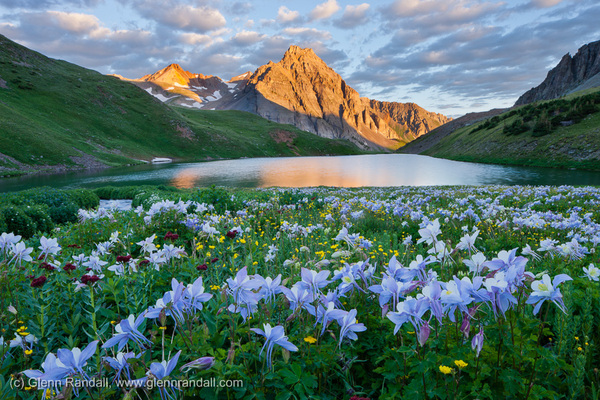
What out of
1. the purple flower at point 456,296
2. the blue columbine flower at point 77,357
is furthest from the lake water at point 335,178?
the blue columbine flower at point 77,357

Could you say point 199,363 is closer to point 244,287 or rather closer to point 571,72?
point 244,287

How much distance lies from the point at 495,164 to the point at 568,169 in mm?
18647

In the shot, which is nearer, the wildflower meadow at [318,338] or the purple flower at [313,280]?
the wildflower meadow at [318,338]

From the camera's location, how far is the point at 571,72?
152 meters

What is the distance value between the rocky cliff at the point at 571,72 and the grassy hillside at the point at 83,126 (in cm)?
13848

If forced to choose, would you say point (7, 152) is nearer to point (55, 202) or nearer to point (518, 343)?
point (55, 202)

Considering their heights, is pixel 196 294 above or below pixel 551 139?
below

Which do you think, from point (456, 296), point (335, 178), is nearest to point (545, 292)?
point (456, 296)

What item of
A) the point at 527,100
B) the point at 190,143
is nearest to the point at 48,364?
the point at 190,143

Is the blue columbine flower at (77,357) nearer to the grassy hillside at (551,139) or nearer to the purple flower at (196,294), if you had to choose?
the purple flower at (196,294)

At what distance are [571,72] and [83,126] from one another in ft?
738

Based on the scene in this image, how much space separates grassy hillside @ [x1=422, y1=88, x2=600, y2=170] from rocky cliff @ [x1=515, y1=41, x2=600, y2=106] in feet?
327

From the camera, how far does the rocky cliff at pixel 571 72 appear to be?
141m

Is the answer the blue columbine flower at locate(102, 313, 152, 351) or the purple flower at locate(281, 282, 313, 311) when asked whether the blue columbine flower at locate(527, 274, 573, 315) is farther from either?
the blue columbine flower at locate(102, 313, 152, 351)
